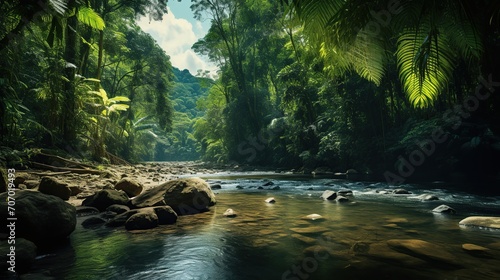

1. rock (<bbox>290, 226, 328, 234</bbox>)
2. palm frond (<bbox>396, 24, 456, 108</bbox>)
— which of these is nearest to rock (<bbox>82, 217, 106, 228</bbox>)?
rock (<bbox>290, 226, 328, 234</bbox>)

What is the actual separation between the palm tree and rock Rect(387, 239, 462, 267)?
1.57m

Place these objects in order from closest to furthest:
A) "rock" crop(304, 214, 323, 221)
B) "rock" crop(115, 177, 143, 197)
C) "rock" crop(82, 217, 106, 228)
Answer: "rock" crop(82, 217, 106, 228)
"rock" crop(304, 214, 323, 221)
"rock" crop(115, 177, 143, 197)

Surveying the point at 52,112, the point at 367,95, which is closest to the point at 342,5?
the point at 52,112

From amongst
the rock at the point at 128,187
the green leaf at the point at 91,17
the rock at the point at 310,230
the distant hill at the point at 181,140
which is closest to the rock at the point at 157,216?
the rock at the point at 310,230

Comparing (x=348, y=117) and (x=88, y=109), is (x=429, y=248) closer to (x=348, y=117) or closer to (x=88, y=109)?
(x=348, y=117)

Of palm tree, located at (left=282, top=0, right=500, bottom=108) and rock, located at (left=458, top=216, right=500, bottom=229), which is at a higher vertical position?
palm tree, located at (left=282, top=0, right=500, bottom=108)

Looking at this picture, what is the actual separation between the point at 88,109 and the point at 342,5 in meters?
14.0

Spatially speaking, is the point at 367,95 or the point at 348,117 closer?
the point at 367,95

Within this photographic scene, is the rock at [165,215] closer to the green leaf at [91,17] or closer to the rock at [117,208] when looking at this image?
the rock at [117,208]

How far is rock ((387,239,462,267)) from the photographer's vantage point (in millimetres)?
2797

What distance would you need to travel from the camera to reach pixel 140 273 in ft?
8.71

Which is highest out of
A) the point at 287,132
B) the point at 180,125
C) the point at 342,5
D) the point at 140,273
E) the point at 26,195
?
the point at 180,125

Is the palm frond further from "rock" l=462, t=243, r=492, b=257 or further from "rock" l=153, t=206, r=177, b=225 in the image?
"rock" l=153, t=206, r=177, b=225

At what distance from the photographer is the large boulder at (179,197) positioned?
5.38m
